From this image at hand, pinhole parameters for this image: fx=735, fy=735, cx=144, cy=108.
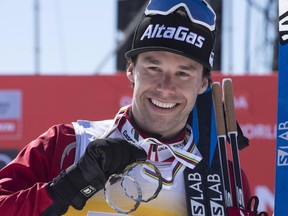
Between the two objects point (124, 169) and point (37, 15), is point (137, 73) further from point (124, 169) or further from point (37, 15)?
point (37, 15)

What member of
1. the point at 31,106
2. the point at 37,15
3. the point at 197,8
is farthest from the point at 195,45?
the point at 37,15

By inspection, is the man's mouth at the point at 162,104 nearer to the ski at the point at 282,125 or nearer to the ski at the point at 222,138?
the ski at the point at 222,138

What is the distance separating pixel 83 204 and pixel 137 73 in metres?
0.54

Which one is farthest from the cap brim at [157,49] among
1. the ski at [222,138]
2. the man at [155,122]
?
the ski at [222,138]

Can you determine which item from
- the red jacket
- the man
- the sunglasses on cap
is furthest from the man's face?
the red jacket

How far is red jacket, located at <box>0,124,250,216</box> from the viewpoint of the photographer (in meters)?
2.33

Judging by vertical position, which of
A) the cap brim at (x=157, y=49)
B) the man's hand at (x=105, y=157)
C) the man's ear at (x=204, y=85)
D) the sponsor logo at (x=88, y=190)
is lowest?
the sponsor logo at (x=88, y=190)

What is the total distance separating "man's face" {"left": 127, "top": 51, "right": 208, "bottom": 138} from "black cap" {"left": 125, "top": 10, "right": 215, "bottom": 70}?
3cm

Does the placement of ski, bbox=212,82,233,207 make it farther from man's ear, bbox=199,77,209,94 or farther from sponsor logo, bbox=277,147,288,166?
sponsor logo, bbox=277,147,288,166

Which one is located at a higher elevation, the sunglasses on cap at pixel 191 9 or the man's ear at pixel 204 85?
the sunglasses on cap at pixel 191 9

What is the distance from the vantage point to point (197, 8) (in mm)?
2625

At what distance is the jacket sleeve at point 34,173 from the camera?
2328 millimetres

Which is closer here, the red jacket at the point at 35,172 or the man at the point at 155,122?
the red jacket at the point at 35,172

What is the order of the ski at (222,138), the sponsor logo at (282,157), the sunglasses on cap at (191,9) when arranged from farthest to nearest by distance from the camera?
the sponsor logo at (282,157), the ski at (222,138), the sunglasses on cap at (191,9)
